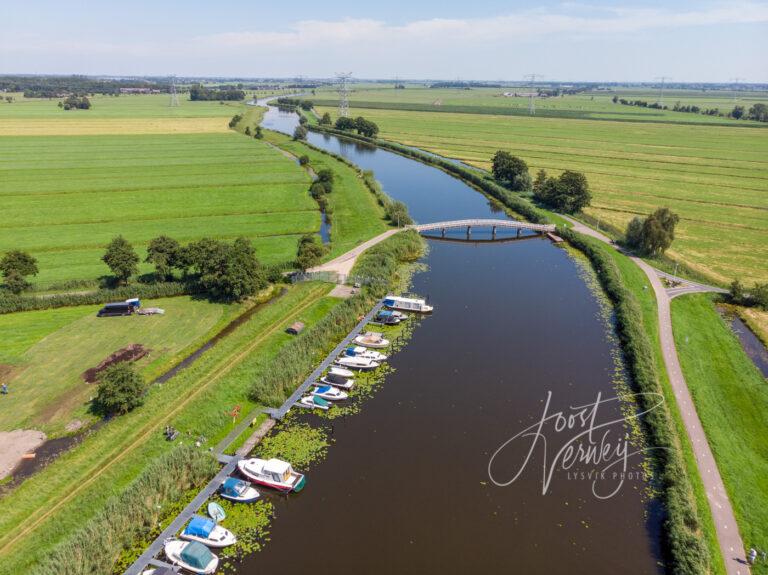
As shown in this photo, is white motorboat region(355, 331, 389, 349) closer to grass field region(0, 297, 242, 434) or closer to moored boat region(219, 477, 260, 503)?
grass field region(0, 297, 242, 434)

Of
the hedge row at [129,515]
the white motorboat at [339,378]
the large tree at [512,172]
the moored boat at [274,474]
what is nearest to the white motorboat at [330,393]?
the white motorboat at [339,378]

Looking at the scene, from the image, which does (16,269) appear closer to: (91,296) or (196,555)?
(91,296)

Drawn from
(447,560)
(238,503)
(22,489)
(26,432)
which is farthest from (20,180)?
(447,560)

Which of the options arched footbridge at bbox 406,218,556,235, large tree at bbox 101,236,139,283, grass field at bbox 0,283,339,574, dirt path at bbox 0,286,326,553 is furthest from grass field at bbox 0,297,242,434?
arched footbridge at bbox 406,218,556,235

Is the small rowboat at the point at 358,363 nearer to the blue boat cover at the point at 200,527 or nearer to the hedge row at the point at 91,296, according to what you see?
the blue boat cover at the point at 200,527

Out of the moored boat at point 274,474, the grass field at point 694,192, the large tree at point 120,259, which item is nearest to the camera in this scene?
the moored boat at point 274,474

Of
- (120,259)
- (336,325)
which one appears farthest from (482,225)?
(120,259)

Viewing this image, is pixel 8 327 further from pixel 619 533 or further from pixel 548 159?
pixel 548 159
